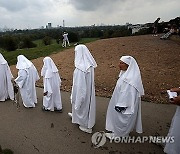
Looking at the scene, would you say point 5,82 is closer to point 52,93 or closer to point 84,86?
point 52,93

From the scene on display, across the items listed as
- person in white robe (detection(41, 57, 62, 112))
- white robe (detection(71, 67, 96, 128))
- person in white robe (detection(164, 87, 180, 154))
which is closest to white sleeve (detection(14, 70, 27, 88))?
person in white robe (detection(41, 57, 62, 112))

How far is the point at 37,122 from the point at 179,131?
3.65m

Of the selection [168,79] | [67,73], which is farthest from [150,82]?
[67,73]

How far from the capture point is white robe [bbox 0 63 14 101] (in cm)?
772

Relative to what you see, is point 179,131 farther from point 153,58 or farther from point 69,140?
point 153,58

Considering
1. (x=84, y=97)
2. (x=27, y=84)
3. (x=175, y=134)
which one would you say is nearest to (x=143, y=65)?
(x=27, y=84)

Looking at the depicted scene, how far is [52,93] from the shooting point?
6770mm

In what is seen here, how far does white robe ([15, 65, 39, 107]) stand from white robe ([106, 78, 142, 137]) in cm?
325

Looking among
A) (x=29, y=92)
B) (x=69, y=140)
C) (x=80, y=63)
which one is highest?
(x=80, y=63)

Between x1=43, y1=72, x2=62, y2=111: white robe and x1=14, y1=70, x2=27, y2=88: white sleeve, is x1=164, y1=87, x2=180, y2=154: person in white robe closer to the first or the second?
x1=43, y1=72, x2=62, y2=111: white robe

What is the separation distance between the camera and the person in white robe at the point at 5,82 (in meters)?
7.70

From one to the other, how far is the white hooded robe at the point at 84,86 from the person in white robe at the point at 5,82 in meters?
3.37

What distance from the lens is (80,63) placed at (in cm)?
526

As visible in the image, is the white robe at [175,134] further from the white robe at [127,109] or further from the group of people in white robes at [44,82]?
the group of people in white robes at [44,82]
